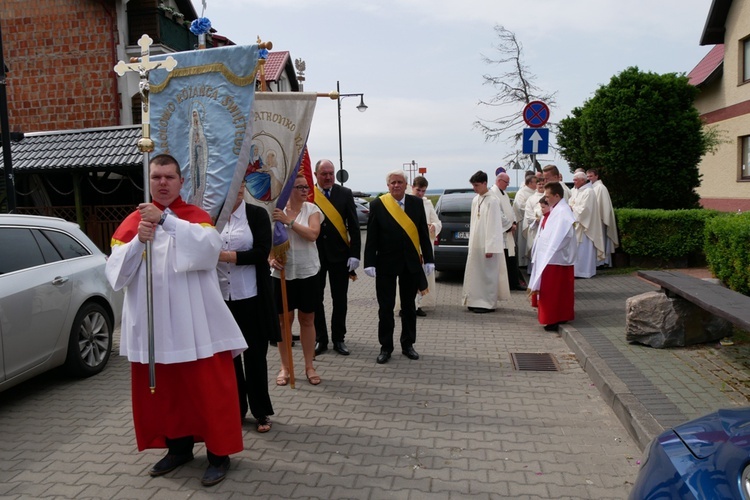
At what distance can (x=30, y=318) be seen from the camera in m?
5.22

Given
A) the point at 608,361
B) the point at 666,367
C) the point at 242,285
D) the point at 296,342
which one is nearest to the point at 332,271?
the point at 296,342

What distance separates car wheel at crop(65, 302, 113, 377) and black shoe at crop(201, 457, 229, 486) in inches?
111

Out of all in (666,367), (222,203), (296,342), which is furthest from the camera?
(296,342)

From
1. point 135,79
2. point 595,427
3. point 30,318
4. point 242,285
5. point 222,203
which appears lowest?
point 595,427

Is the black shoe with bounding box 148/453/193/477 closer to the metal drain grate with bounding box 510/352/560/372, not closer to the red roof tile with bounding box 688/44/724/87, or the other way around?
the metal drain grate with bounding box 510/352/560/372

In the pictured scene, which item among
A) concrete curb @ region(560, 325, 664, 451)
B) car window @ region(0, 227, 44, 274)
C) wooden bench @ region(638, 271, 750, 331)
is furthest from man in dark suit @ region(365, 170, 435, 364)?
car window @ region(0, 227, 44, 274)

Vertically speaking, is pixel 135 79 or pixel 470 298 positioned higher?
pixel 135 79

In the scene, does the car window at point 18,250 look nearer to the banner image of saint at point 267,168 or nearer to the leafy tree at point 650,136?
the banner image of saint at point 267,168

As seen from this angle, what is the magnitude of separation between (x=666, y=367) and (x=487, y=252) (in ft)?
12.4

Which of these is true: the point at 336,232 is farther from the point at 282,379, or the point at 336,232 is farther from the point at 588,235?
the point at 588,235

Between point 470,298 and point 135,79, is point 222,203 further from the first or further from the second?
point 135,79

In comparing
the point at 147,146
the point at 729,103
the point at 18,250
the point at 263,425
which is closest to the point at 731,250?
the point at 263,425

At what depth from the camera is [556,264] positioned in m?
7.85

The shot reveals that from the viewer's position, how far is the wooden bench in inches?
187
